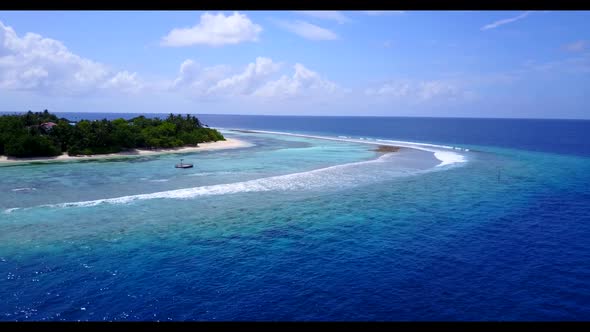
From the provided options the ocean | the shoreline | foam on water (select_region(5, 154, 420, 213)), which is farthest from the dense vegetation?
foam on water (select_region(5, 154, 420, 213))

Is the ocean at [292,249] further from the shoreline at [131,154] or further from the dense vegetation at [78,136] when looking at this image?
the dense vegetation at [78,136]

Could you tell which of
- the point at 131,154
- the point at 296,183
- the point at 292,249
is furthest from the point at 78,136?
the point at 292,249

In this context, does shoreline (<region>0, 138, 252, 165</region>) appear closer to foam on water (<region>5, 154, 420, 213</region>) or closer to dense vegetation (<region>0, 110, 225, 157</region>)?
dense vegetation (<region>0, 110, 225, 157</region>)

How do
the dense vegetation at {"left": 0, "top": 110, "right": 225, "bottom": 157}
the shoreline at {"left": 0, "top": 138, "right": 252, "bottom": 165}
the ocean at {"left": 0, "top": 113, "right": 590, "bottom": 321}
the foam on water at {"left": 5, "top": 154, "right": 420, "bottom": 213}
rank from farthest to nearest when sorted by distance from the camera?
the dense vegetation at {"left": 0, "top": 110, "right": 225, "bottom": 157} → the shoreline at {"left": 0, "top": 138, "right": 252, "bottom": 165} → the foam on water at {"left": 5, "top": 154, "right": 420, "bottom": 213} → the ocean at {"left": 0, "top": 113, "right": 590, "bottom": 321}

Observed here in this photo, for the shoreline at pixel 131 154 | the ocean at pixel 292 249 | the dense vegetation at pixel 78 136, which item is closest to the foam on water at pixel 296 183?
the ocean at pixel 292 249
